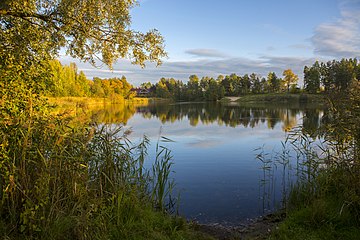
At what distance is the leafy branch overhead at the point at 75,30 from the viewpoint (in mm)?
6270

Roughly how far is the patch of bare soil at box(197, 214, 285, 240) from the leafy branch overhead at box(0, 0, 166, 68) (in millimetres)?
4954

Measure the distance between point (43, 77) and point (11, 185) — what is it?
266cm

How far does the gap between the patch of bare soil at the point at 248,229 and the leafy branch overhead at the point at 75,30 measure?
4.95 metres

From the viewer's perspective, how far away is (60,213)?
418 cm

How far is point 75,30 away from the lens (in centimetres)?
742

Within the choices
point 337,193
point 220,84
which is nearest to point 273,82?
point 220,84

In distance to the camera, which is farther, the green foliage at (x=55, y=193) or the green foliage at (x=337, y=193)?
the green foliage at (x=337, y=193)

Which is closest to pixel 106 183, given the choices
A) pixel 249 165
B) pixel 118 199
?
pixel 118 199

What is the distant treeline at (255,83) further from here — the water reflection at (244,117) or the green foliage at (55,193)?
the green foliage at (55,193)

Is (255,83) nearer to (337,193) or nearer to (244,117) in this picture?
(244,117)

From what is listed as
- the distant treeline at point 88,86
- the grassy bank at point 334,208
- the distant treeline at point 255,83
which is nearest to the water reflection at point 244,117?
the grassy bank at point 334,208

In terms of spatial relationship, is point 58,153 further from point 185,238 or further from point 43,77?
point 185,238

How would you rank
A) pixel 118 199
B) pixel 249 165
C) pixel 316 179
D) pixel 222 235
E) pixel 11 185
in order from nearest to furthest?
pixel 11 185 → pixel 118 199 → pixel 222 235 → pixel 316 179 → pixel 249 165

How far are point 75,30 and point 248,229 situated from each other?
6.60m
